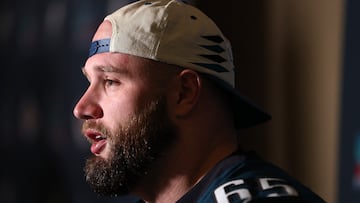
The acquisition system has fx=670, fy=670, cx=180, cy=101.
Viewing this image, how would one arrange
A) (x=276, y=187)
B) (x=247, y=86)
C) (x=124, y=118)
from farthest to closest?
(x=247, y=86)
(x=124, y=118)
(x=276, y=187)

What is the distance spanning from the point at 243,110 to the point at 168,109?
15 centimetres

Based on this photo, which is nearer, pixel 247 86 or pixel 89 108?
pixel 89 108

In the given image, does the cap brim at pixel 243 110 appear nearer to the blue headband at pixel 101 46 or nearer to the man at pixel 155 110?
the man at pixel 155 110

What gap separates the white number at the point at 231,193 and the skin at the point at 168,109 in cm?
13

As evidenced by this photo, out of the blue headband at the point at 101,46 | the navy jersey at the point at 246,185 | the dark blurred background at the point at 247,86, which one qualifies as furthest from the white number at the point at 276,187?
the dark blurred background at the point at 247,86

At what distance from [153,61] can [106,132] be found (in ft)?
0.46

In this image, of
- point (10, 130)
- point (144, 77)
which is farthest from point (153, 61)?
point (10, 130)

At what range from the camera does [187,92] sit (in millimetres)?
1108

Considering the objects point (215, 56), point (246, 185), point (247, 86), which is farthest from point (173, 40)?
point (247, 86)

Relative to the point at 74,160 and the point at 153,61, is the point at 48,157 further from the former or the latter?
the point at 153,61

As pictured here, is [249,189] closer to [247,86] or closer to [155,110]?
[155,110]

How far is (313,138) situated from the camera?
1.88 meters

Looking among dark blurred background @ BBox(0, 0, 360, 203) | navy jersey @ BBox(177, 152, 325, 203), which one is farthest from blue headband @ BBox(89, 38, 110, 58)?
dark blurred background @ BBox(0, 0, 360, 203)

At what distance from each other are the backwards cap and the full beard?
9cm
